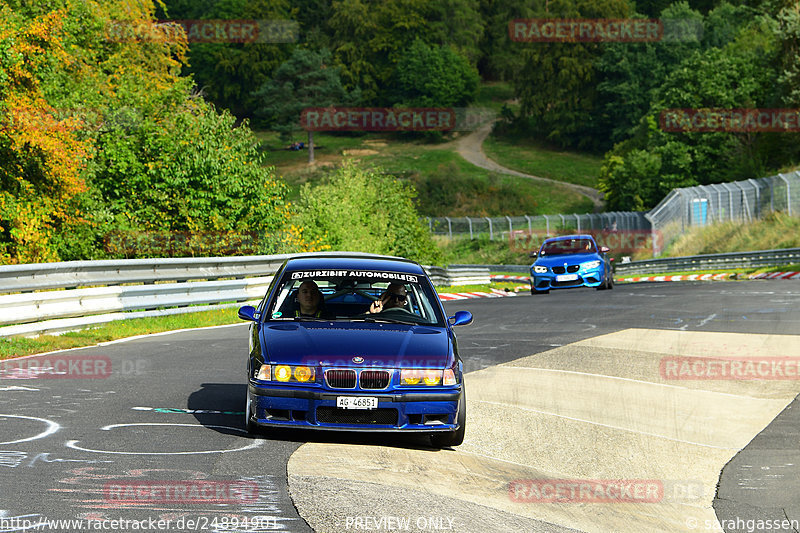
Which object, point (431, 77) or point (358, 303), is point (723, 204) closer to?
point (358, 303)

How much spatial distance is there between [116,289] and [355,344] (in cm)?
954

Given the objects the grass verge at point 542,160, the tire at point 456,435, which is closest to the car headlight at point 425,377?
the tire at point 456,435

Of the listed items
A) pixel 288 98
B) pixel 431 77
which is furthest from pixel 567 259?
pixel 431 77

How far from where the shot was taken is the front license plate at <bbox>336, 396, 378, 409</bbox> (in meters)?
7.50

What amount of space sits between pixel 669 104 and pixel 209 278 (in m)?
64.6

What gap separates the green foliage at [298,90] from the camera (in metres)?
122

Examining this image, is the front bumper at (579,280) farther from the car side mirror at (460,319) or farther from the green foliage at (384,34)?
the green foliage at (384,34)

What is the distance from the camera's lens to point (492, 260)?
69.9 metres

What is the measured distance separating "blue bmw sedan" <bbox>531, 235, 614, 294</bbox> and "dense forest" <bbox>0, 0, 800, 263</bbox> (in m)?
6.98

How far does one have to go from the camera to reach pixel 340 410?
7539 millimetres

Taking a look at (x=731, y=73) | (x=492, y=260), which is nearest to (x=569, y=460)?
(x=492, y=260)

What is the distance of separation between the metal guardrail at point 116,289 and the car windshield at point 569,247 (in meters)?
9.45

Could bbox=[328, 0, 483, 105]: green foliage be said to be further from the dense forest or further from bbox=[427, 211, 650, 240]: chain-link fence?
bbox=[427, 211, 650, 240]: chain-link fence

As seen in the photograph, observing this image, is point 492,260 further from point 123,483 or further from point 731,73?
point 123,483
